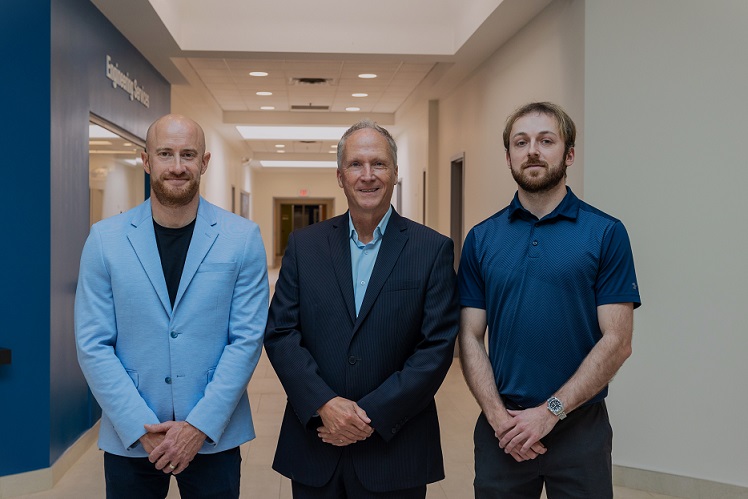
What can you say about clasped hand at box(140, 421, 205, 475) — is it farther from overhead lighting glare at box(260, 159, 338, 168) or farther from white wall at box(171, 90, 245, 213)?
overhead lighting glare at box(260, 159, 338, 168)

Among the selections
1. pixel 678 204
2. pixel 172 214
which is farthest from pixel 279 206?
pixel 172 214

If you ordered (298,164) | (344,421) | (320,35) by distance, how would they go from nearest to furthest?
(344,421), (320,35), (298,164)

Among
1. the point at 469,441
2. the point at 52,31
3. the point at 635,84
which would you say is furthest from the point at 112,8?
the point at 469,441

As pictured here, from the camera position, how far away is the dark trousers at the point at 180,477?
2.60 metres

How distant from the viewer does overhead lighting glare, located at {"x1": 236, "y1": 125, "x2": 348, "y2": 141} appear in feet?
51.8

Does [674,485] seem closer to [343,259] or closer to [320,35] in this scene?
[343,259]

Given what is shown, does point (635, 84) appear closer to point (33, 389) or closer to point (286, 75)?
point (33, 389)

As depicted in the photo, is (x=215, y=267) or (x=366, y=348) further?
(x=215, y=267)

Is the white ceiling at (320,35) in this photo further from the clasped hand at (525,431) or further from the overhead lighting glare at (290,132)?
the overhead lighting glare at (290,132)

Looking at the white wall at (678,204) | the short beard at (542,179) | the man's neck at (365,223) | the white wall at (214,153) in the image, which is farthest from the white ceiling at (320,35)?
the man's neck at (365,223)

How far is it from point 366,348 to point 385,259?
1.00 feet

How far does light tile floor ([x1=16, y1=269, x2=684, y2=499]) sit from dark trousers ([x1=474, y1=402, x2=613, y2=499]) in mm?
2335

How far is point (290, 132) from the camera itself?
1677 centimetres

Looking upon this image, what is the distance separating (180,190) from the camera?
2.58 m
